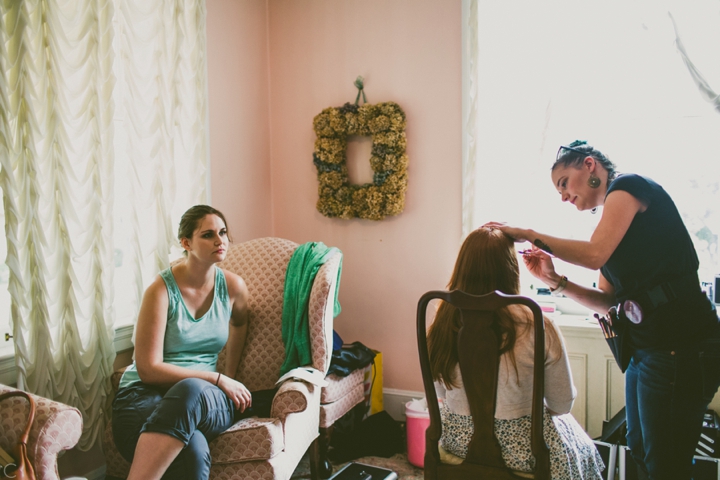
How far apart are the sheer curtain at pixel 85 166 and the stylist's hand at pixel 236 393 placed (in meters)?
0.64

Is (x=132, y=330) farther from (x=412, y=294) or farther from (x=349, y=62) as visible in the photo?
(x=349, y=62)

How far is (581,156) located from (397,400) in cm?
189

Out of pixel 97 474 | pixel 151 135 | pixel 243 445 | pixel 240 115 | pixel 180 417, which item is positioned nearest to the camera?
pixel 180 417

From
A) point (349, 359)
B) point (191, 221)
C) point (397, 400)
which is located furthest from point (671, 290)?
point (397, 400)

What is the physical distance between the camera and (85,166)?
2.07m

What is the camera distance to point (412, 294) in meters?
2.95

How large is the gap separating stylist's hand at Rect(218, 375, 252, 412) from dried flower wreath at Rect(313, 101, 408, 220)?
53.8 inches

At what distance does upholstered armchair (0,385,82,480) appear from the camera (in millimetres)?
1456

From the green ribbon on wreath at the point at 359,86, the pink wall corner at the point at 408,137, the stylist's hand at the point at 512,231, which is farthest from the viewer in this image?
the green ribbon on wreath at the point at 359,86

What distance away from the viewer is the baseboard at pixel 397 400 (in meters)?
2.98

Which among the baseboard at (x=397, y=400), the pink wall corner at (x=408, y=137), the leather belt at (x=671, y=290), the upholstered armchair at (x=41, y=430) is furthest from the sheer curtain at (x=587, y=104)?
the upholstered armchair at (x=41, y=430)

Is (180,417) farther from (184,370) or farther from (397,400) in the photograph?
(397,400)

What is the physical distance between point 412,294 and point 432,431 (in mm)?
1513

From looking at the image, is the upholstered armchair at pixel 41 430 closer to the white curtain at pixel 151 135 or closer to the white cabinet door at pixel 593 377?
the white curtain at pixel 151 135
